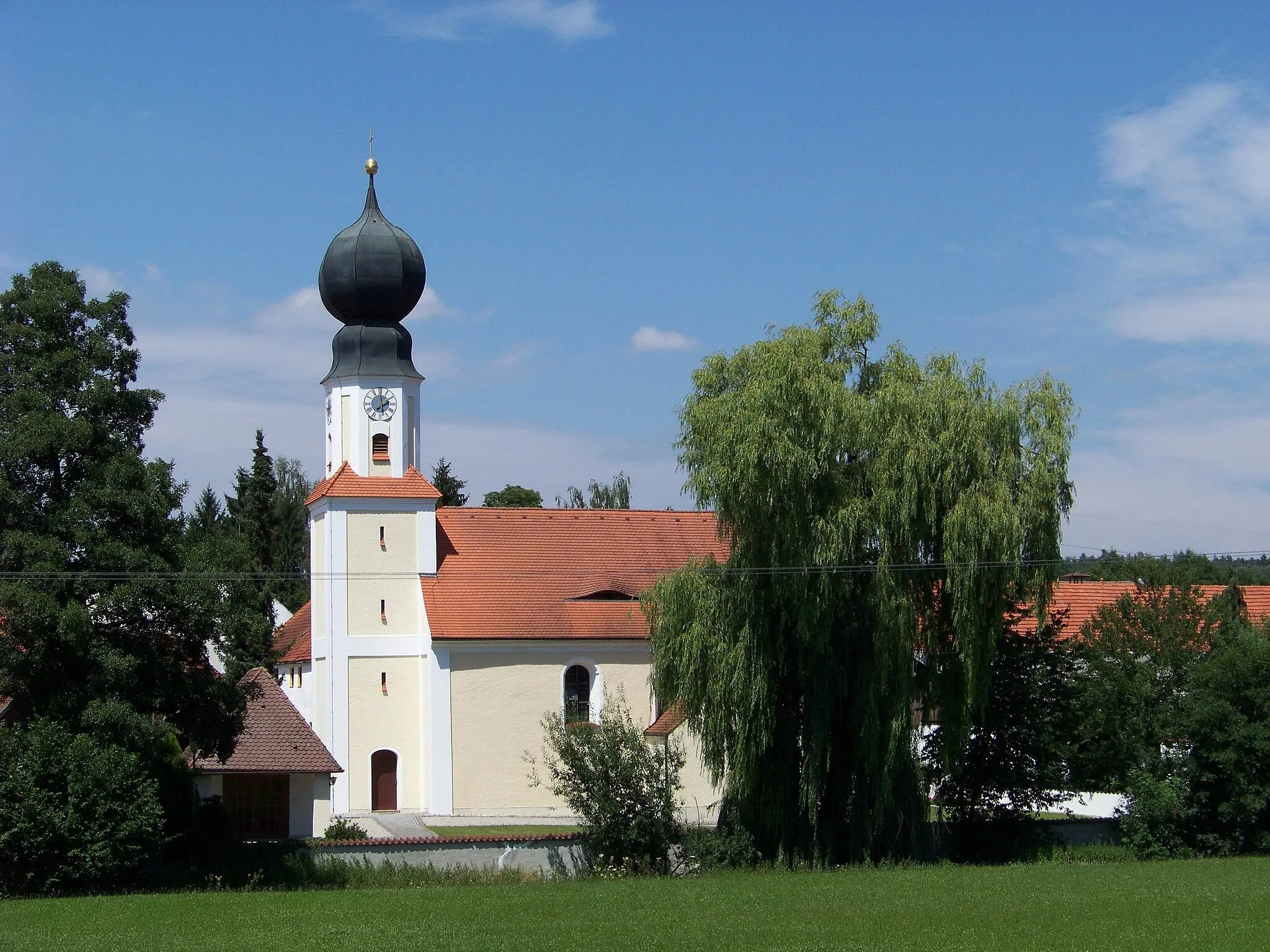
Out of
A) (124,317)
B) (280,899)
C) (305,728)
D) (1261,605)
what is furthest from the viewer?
(1261,605)

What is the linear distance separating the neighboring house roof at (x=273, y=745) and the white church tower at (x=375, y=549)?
14.9ft

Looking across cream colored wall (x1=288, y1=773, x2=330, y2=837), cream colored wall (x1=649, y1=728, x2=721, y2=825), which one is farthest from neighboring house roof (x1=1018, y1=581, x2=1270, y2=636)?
cream colored wall (x1=288, y1=773, x2=330, y2=837)

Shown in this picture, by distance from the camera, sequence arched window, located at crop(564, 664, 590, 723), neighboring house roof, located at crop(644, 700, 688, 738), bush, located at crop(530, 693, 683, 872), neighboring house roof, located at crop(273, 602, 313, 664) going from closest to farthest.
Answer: bush, located at crop(530, 693, 683, 872)
neighboring house roof, located at crop(644, 700, 688, 738)
arched window, located at crop(564, 664, 590, 723)
neighboring house roof, located at crop(273, 602, 313, 664)

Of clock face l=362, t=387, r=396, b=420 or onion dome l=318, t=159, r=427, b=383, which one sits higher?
onion dome l=318, t=159, r=427, b=383

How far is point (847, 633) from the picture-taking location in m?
32.7

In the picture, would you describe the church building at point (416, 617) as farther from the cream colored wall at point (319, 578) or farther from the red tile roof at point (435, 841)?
the red tile roof at point (435, 841)

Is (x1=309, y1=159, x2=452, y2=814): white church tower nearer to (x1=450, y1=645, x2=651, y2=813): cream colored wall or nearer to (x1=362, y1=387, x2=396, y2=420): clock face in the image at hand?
(x1=362, y1=387, x2=396, y2=420): clock face

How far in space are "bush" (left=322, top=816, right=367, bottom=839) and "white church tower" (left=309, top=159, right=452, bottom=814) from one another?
14.1 ft

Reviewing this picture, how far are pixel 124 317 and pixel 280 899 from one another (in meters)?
11.3

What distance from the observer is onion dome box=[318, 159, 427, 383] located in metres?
45.4

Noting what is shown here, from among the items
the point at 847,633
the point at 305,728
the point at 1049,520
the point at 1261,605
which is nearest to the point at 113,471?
the point at 305,728

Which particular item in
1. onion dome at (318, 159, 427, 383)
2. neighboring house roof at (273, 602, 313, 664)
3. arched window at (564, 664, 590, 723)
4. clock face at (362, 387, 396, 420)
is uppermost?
onion dome at (318, 159, 427, 383)

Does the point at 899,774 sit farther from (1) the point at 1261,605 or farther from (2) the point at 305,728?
(1) the point at 1261,605

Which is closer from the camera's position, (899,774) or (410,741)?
(899,774)
